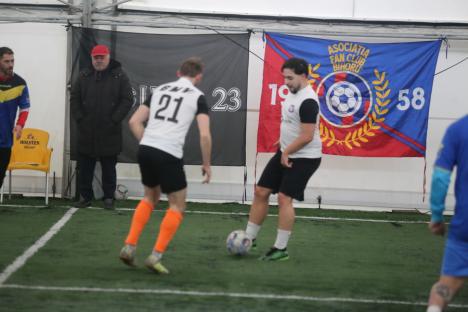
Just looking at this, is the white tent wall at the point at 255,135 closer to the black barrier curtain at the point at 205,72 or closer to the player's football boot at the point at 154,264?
the black barrier curtain at the point at 205,72

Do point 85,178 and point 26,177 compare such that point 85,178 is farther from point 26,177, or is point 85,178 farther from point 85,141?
point 26,177

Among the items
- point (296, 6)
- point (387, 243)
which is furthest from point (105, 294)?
point (296, 6)

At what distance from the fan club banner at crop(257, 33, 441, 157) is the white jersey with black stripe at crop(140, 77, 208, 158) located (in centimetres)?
503

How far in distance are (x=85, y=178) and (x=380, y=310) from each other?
6020 mm

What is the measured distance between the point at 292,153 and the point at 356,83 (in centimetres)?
454

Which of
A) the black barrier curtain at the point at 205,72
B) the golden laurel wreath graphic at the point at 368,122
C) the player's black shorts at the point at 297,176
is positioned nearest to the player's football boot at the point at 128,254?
the player's black shorts at the point at 297,176

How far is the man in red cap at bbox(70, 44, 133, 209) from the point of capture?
11164 millimetres

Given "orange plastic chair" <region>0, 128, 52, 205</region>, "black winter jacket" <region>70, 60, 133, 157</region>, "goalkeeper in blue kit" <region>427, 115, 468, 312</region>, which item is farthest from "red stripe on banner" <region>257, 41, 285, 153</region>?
"goalkeeper in blue kit" <region>427, 115, 468, 312</region>

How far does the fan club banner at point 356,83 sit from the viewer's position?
11.9 metres

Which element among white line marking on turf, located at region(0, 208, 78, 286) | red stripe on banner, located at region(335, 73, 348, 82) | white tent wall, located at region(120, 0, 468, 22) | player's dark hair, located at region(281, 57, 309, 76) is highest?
white tent wall, located at region(120, 0, 468, 22)

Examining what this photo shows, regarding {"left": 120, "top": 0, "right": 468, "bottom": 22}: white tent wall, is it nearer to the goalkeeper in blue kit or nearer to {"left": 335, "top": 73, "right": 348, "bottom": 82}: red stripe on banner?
{"left": 335, "top": 73, "right": 348, "bottom": 82}: red stripe on banner

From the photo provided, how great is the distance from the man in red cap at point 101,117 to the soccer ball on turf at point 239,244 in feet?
11.8

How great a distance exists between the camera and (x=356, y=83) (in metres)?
11.9

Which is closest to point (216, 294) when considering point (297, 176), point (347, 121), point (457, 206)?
point (297, 176)
